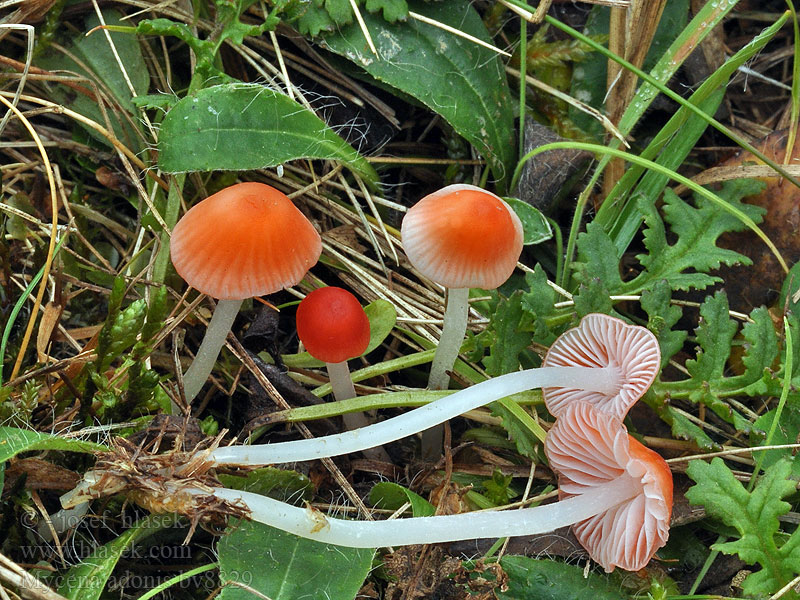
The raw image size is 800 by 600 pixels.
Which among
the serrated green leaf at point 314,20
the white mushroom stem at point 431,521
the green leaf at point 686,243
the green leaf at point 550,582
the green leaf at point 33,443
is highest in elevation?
the serrated green leaf at point 314,20

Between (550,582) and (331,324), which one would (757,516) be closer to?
(550,582)

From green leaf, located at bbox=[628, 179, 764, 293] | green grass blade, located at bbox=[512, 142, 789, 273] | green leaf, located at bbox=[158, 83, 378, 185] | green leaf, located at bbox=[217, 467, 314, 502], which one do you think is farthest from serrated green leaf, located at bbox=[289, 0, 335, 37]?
green leaf, located at bbox=[217, 467, 314, 502]

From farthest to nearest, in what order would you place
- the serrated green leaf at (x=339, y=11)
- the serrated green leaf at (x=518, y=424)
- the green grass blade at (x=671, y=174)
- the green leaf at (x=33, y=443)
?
the serrated green leaf at (x=339, y=11) → the green grass blade at (x=671, y=174) → the serrated green leaf at (x=518, y=424) → the green leaf at (x=33, y=443)

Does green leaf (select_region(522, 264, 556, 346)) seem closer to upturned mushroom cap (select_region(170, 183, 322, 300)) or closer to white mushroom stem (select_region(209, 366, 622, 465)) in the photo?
white mushroom stem (select_region(209, 366, 622, 465))

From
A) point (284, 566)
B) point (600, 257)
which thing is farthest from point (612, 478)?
point (284, 566)

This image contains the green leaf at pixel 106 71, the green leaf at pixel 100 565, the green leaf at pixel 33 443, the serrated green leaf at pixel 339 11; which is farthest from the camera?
the green leaf at pixel 106 71

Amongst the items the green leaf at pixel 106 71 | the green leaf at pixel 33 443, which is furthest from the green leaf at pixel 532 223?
the green leaf at pixel 33 443

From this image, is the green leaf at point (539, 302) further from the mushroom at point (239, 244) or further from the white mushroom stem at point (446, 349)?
the mushroom at point (239, 244)
